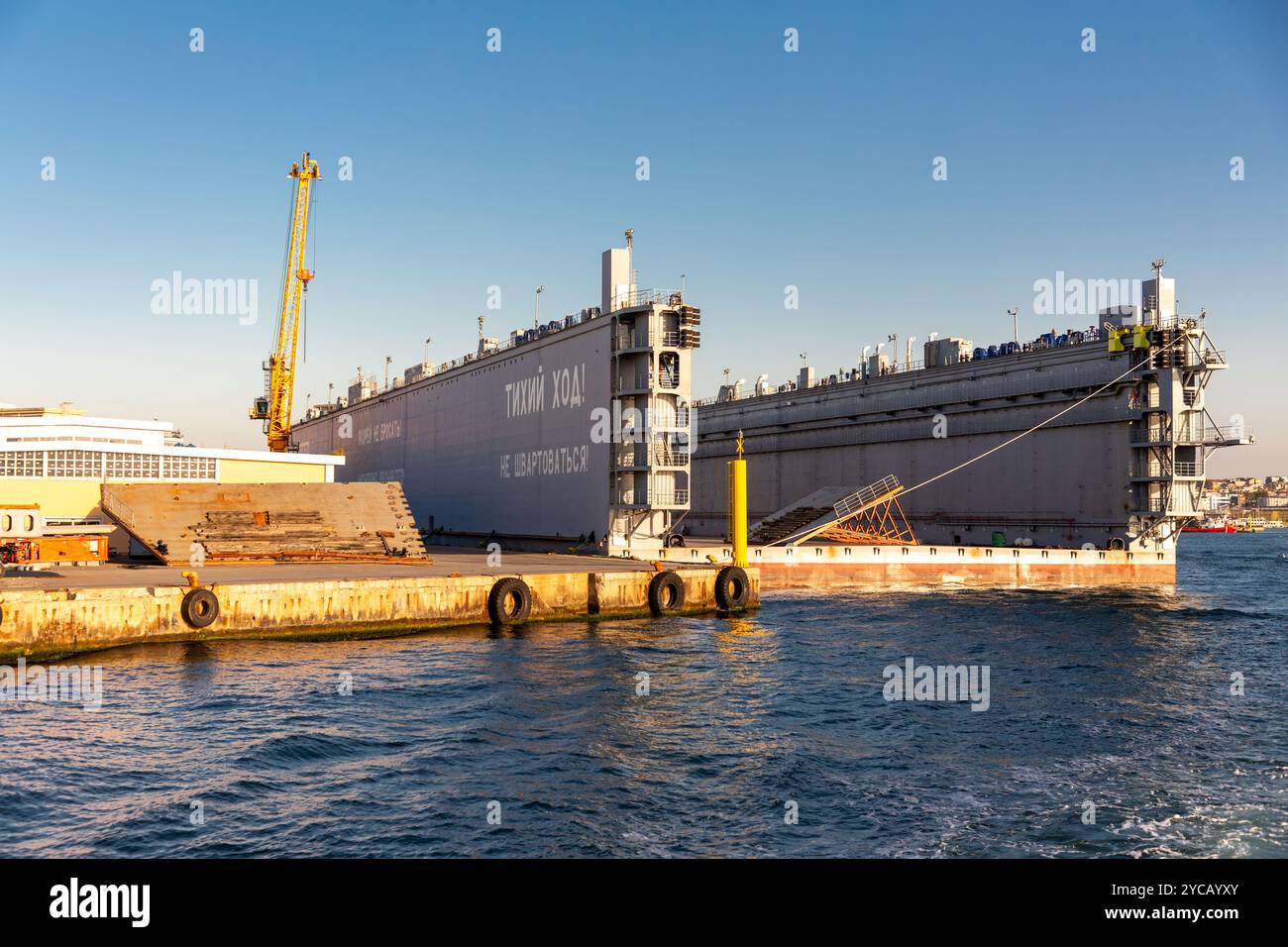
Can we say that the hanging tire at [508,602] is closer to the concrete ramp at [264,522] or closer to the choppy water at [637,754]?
Result: the choppy water at [637,754]

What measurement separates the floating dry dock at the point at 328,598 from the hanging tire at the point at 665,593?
2.2 inches

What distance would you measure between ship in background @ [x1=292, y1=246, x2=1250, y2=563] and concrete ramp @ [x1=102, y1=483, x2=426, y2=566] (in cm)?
1281

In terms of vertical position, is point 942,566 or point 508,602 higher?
point 508,602

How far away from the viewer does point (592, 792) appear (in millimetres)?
17406

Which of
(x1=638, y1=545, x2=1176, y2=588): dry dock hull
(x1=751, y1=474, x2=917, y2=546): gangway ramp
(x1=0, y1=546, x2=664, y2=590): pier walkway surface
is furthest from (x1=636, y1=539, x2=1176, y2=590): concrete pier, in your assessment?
(x1=0, y1=546, x2=664, y2=590): pier walkway surface

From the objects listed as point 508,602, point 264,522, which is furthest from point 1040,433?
point 264,522

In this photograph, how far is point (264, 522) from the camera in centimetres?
4931

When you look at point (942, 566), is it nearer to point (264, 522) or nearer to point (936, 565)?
point (936, 565)

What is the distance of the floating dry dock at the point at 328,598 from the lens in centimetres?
2969

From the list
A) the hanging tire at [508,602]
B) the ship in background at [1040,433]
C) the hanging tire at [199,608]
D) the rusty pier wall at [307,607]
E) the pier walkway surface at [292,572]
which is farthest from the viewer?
the ship in background at [1040,433]

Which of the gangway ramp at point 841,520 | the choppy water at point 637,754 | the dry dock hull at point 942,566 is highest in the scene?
the gangway ramp at point 841,520

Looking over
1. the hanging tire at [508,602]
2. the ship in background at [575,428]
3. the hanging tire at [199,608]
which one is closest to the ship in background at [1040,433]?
the ship in background at [575,428]

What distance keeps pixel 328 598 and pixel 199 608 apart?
4.63 meters

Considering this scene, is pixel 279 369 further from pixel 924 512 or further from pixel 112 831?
pixel 112 831
